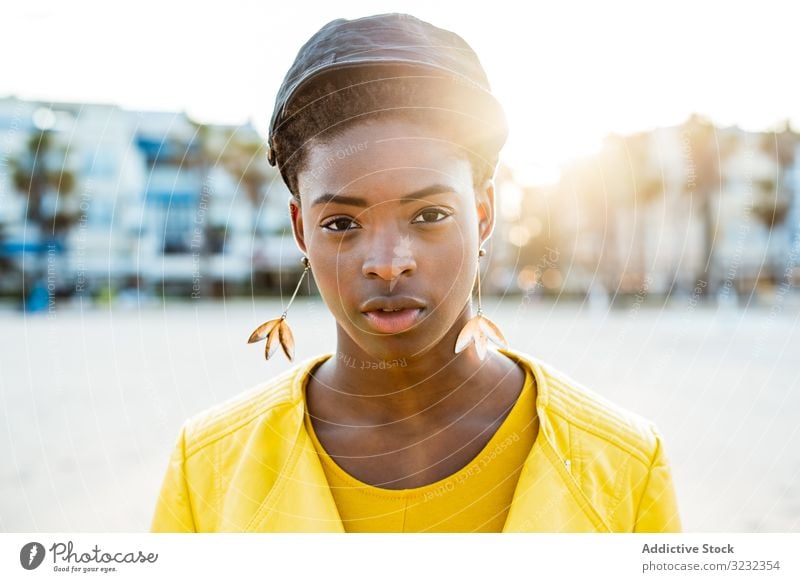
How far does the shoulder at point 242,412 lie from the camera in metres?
1.58

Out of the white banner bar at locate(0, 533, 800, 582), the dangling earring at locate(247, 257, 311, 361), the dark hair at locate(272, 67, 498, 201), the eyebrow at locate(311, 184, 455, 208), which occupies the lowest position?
the white banner bar at locate(0, 533, 800, 582)

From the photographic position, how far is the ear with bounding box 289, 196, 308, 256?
1531mm

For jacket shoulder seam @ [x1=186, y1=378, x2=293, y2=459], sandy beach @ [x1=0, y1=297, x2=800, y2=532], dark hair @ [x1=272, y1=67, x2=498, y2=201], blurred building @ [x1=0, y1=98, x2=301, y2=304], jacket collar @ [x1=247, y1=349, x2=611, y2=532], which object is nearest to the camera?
dark hair @ [x1=272, y1=67, x2=498, y2=201]

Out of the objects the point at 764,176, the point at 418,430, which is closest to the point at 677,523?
the point at 418,430

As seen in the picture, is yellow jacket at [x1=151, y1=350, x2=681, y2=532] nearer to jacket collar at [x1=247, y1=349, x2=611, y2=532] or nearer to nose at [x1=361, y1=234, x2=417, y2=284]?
jacket collar at [x1=247, y1=349, x2=611, y2=532]

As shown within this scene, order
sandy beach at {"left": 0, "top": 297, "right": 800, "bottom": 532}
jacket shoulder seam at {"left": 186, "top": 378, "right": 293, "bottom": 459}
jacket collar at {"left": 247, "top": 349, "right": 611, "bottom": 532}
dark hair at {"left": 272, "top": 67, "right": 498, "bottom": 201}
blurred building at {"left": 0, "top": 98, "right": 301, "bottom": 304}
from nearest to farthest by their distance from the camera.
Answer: dark hair at {"left": 272, "top": 67, "right": 498, "bottom": 201} < jacket collar at {"left": 247, "top": 349, "right": 611, "bottom": 532} < jacket shoulder seam at {"left": 186, "top": 378, "right": 293, "bottom": 459} < sandy beach at {"left": 0, "top": 297, "right": 800, "bottom": 532} < blurred building at {"left": 0, "top": 98, "right": 301, "bottom": 304}

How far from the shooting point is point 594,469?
148 centimetres

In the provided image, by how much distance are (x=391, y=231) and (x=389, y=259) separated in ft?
0.19

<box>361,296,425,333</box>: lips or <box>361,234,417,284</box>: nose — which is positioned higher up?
<box>361,234,417,284</box>: nose

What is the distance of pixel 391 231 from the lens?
1372mm

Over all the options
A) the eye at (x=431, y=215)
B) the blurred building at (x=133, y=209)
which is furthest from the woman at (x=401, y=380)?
the blurred building at (x=133, y=209)

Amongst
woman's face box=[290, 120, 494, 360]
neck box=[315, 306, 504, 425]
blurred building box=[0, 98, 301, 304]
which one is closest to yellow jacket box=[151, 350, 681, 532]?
neck box=[315, 306, 504, 425]

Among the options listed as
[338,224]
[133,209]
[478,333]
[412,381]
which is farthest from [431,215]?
[133,209]

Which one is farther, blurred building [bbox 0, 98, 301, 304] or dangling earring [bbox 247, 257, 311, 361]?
blurred building [bbox 0, 98, 301, 304]
